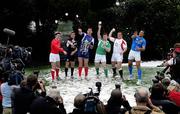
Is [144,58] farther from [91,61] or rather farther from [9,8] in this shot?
[9,8]

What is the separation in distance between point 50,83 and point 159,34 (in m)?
12.8

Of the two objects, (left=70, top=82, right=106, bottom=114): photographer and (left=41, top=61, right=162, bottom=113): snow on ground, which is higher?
(left=70, top=82, right=106, bottom=114): photographer

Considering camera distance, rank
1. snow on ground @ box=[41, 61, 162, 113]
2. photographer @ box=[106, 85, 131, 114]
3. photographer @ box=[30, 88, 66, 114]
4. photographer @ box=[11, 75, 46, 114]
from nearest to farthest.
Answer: photographer @ box=[30, 88, 66, 114], photographer @ box=[106, 85, 131, 114], photographer @ box=[11, 75, 46, 114], snow on ground @ box=[41, 61, 162, 113]

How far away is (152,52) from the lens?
1124 inches

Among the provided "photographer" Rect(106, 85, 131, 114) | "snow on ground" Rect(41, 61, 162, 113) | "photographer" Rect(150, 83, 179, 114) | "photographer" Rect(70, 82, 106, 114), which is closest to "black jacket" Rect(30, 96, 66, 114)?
"photographer" Rect(70, 82, 106, 114)

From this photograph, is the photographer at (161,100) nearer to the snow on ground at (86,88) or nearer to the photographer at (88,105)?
the photographer at (88,105)

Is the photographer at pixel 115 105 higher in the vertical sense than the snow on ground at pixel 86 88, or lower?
higher

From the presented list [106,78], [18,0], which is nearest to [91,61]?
[18,0]

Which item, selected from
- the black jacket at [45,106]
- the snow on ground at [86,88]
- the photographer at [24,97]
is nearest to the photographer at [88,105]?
the black jacket at [45,106]

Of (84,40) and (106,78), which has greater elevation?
(84,40)

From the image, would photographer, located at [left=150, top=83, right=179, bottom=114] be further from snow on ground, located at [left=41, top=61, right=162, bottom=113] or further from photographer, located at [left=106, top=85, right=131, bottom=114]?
snow on ground, located at [left=41, top=61, right=162, bottom=113]

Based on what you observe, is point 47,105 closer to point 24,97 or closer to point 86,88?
point 24,97

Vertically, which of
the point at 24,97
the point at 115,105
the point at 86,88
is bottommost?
the point at 86,88

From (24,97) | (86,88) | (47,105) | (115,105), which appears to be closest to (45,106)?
(47,105)
